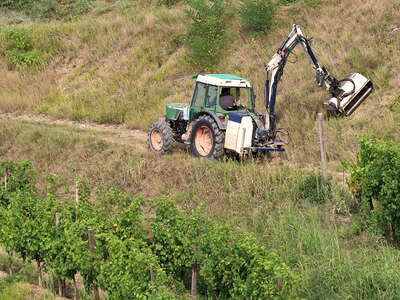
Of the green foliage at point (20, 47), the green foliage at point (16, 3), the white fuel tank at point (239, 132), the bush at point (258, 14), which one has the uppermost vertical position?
the green foliage at point (16, 3)

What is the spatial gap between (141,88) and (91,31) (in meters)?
6.45

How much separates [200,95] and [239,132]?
182 cm

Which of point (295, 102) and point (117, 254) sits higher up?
point (295, 102)

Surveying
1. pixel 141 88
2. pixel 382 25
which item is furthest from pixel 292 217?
pixel 141 88

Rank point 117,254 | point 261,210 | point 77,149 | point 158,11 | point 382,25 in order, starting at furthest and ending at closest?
point 158,11 → point 382,25 → point 77,149 → point 261,210 → point 117,254

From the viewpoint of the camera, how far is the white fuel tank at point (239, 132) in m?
11.4

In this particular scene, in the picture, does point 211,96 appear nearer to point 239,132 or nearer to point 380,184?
point 239,132

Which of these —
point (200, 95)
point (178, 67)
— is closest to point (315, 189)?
point (200, 95)

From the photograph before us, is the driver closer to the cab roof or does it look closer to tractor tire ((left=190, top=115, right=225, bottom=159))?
the cab roof

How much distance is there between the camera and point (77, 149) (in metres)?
14.7

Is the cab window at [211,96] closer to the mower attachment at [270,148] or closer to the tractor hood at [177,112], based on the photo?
the tractor hood at [177,112]

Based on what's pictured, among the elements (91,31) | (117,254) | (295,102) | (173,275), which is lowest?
(173,275)

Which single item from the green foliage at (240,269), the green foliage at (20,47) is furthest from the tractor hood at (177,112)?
the green foliage at (20,47)

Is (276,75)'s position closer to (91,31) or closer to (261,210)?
(261,210)
